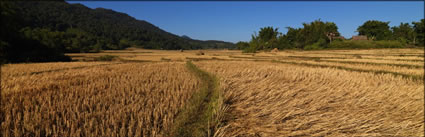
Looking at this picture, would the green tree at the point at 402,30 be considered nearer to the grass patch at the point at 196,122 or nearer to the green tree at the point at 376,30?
the green tree at the point at 376,30

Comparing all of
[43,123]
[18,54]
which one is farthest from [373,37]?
[18,54]

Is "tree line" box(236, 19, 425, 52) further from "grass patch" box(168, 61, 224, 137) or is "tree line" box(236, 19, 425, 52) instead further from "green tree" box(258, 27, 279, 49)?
"grass patch" box(168, 61, 224, 137)

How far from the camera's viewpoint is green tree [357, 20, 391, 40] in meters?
58.8

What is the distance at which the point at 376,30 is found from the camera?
62.6 m

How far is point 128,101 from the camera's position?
2539 millimetres

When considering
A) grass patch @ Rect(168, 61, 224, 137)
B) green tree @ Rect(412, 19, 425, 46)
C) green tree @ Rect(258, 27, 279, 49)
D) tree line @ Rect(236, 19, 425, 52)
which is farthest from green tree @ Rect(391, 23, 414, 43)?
grass patch @ Rect(168, 61, 224, 137)

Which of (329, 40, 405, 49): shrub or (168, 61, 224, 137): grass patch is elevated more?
(329, 40, 405, 49): shrub

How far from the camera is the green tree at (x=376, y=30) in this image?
193 ft

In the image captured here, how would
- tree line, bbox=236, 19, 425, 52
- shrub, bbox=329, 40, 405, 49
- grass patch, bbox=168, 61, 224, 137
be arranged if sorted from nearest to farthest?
grass patch, bbox=168, 61, 224, 137
shrub, bbox=329, 40, 405, 49
tree line, bbox=236, 19, 425, 52

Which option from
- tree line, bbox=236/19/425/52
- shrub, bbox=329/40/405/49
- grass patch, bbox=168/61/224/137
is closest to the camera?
grass patch, bbox=168/61/224/137

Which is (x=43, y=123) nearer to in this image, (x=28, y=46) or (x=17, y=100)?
(x=17, y=100)

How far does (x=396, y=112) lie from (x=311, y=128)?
2033 mm

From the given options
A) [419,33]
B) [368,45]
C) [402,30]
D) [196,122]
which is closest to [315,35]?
[368,45]

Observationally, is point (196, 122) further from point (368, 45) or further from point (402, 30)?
point (402, 30)
